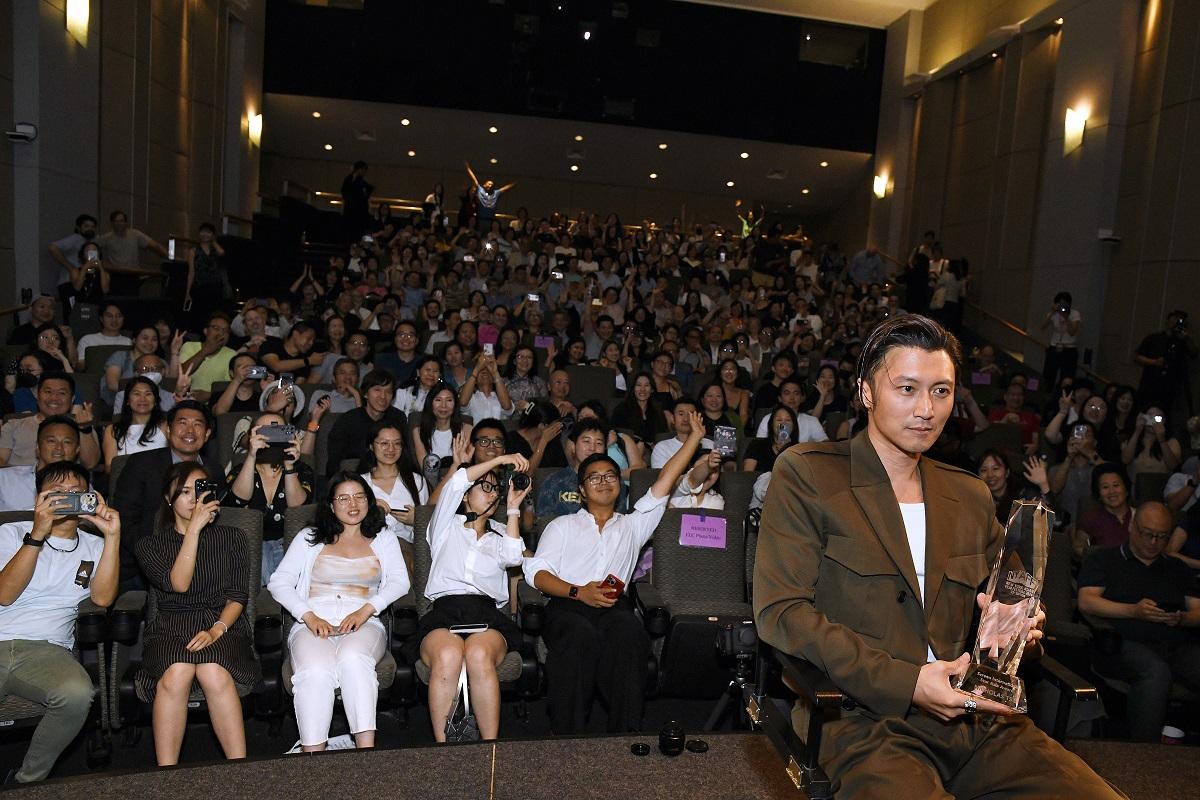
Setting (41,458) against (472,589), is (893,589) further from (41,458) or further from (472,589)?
(41,458)

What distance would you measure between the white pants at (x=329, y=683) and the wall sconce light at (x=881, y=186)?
45.2 ft

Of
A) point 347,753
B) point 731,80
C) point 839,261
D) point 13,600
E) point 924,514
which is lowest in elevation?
point 347,753

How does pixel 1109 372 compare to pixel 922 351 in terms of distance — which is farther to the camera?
pixel 1109 372

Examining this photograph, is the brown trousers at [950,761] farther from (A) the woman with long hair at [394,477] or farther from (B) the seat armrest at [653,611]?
(A) the woman with long hair at [394,477]

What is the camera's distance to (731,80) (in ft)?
50.4

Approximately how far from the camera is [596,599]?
3377mm

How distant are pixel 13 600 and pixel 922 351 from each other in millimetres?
2868

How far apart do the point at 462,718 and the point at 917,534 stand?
1.96m

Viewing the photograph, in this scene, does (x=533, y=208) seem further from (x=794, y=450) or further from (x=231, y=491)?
(x=794, y=450)

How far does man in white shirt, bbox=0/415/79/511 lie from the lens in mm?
3676

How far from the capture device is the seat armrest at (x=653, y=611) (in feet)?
10.9

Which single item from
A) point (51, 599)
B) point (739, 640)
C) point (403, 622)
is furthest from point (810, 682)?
point (51, 599)

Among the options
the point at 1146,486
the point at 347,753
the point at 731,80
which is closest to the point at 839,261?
the point at 731,80

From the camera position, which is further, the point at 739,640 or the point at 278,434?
the point at 278,434
